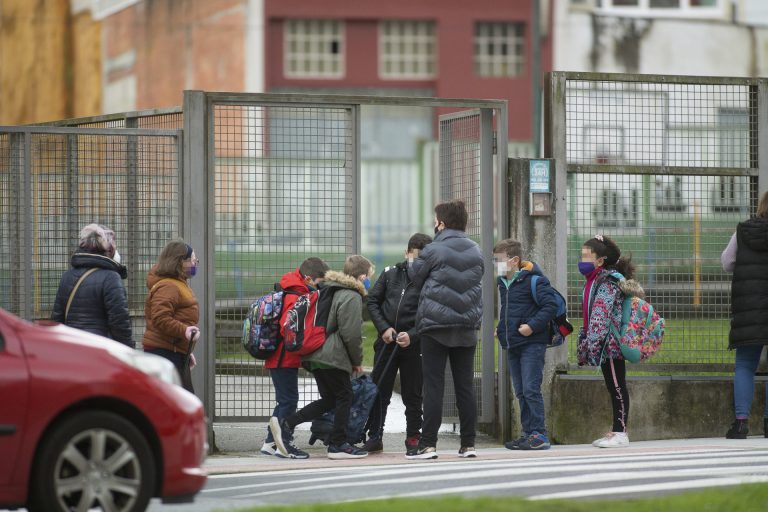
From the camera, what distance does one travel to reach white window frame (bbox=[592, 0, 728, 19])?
46.3 meters

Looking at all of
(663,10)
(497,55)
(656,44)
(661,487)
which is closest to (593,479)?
(661,487)

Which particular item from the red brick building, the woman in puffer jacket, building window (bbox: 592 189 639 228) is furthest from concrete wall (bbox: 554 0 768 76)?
the woman in puffer jacket

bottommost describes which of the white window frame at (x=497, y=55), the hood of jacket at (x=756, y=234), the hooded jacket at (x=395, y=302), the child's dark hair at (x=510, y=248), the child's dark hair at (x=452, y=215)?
the hooded jacket at (x=395, y=302)

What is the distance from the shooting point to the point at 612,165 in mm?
13789

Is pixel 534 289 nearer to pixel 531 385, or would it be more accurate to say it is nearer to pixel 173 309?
pixel 531 385

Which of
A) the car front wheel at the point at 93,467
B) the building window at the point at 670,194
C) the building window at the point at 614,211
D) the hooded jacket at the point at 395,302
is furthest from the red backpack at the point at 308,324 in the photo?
the car front wheel at the point at 93,467

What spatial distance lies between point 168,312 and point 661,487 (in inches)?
159

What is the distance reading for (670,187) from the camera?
14.0 meters

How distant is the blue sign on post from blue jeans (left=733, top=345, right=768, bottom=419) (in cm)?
209

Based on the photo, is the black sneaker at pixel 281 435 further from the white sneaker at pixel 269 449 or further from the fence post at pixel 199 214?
the fence post at pixel 199 214

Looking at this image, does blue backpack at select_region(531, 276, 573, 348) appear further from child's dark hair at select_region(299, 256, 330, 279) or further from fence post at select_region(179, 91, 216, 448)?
fence post at select_region(179, 91, 216, 448)

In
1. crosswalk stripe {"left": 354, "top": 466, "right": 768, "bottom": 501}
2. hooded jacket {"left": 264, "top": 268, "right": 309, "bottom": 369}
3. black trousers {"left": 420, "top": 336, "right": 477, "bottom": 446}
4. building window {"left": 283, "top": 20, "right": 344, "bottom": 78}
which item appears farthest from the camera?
building window {"left": 283, "top": 20, "right": 344, "bottom": 78}

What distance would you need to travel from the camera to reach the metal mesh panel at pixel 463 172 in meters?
13.9

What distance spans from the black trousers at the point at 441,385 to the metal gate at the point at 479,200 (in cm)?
154
